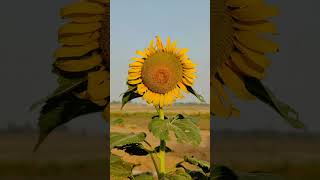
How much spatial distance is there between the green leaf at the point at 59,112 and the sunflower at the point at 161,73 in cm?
15

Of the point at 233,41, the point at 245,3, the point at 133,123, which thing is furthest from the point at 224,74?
the point at 133,123

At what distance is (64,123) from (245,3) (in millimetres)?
598

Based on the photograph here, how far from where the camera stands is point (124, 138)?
1.34 metres

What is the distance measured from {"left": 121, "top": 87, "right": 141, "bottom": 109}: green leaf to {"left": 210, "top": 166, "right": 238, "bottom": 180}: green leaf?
313 millimetres

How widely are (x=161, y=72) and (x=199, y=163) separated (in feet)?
0.99

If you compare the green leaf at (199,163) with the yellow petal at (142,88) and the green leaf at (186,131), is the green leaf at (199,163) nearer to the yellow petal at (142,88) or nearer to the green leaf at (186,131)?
the green leaf at (186,131)

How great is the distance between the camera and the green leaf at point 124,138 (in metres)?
1.30

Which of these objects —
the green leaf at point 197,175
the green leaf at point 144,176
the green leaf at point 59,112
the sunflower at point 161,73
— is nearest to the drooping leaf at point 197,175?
the green leaf at point 197,175

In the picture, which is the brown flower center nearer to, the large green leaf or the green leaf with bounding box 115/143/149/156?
the large green leaf

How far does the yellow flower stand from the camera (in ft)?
4.16

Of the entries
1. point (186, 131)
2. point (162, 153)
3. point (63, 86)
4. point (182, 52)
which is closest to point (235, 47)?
point (182, 52)

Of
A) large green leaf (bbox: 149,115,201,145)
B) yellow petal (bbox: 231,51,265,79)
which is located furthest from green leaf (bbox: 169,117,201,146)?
yellow petal (bbox: 231,51,265,79)

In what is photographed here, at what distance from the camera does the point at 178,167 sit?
1.38m

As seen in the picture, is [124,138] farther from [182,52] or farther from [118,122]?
[182,52]
